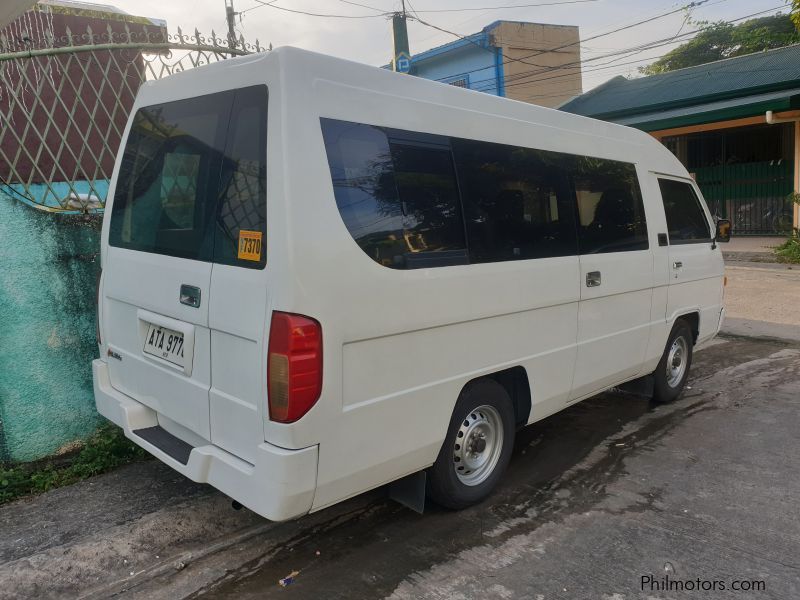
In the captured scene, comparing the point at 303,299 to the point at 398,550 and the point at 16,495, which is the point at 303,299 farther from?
the point at 16,495

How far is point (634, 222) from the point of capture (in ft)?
15.2

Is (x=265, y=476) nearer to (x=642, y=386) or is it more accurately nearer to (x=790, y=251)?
(x=642, y=386)

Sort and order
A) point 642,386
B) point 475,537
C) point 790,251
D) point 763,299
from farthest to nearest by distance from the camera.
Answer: point 790,251 < point 763,299 < point 642,386 < point 475,537

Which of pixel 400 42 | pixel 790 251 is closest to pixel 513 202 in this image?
pixel 790 251

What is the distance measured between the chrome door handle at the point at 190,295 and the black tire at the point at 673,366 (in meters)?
3.88

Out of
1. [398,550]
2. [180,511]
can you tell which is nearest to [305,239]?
[398,550]

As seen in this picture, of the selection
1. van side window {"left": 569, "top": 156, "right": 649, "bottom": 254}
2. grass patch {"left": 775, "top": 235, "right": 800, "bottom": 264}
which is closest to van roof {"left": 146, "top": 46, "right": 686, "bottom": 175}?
van side window {"left": 569, "top": 156, "right": 649, "bottom": 254}

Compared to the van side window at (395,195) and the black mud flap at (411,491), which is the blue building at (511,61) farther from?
the black mud flap at (411,491)

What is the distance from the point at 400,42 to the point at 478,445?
24.9 m

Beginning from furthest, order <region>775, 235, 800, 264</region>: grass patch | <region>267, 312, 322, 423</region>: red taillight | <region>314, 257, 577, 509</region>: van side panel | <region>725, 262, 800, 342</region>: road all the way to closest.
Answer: <region>775, 235, 800, 264</region>: grass patch < <region>725, 262, 800, 342</region>: road < <region>314, 257, 577, 509</region>: van side panel < <region>267, 312, 322, 423</region>: red taillight

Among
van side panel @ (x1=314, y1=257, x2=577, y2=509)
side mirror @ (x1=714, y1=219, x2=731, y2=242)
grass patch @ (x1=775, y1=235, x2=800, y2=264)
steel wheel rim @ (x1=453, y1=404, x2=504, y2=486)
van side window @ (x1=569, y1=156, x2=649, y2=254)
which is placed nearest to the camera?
van side panel @ (x1=314, y1=257, x2=577, y2=509)

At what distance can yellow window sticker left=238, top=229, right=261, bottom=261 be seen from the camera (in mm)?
2607

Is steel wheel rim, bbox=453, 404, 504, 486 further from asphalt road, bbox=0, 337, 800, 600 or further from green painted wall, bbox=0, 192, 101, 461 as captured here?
green painted wall, bbox=0, 192, 101, 461

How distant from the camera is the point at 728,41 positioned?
2973cm
